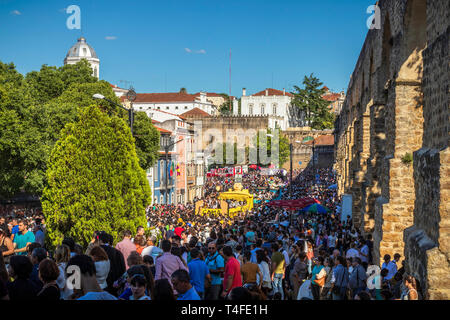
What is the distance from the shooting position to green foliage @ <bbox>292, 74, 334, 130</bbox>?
10500 centimetres

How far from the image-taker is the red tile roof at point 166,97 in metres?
122

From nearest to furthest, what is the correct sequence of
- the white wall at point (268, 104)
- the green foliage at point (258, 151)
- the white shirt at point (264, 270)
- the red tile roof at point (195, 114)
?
the white shirt at point (264, 270) < the green foliage at point (258, 151) < the red tile roof at point (195, 114) < the white wall at point (268, 104)

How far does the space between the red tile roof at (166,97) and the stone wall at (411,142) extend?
97.2 meters

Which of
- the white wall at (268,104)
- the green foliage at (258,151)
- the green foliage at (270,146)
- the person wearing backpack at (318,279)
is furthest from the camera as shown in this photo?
the white wall at (268,104)

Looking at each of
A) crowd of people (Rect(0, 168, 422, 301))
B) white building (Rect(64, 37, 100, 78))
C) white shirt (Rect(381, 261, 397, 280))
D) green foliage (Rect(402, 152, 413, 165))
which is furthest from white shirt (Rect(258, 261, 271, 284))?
white building (Rect(64, 37, 100, 78))

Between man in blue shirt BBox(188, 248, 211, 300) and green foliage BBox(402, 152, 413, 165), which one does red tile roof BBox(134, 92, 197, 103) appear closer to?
green foliage BBox(402, 152, 413, 165)

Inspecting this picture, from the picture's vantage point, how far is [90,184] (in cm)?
1700

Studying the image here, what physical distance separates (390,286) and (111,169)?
32.0ft

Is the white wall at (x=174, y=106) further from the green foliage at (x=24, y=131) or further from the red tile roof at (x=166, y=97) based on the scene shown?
the green foliage at (x=24, y=131)

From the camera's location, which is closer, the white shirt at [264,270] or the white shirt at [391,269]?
the white shirt at [264,270]

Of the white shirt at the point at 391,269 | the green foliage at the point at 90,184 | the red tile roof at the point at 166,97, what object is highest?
the red tile roof at the point at 166,97

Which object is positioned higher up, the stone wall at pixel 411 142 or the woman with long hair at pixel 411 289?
the stone wall at pixel 411 142

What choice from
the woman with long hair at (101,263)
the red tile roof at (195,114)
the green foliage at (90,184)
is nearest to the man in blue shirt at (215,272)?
the woman with long hair at (101,263)

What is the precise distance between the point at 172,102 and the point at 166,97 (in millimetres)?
2378
